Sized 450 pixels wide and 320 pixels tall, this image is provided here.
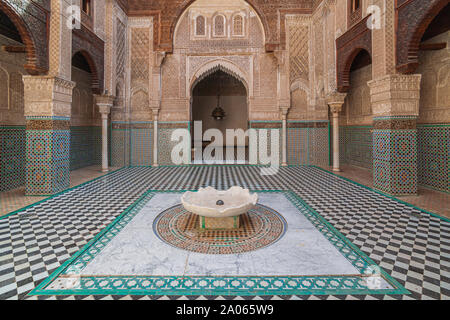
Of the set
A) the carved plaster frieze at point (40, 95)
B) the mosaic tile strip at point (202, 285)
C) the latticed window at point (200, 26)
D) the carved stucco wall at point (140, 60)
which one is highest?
the latticed window at point (200, 26)

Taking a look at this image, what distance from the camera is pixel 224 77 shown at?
12.7 metres

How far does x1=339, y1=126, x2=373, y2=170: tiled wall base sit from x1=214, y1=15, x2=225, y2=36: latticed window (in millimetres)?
4541

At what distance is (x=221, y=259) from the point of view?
1.94 metres

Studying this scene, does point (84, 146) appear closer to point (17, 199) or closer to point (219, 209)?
point (17, 199)

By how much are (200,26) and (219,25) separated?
0.57 metres

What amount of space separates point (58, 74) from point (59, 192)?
1.86 meters

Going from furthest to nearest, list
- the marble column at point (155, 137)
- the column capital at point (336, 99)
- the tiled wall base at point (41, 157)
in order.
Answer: the marble column at point (155, 137) < the column capital at point (336, 99) < the tiled wall base at point (41, 157)

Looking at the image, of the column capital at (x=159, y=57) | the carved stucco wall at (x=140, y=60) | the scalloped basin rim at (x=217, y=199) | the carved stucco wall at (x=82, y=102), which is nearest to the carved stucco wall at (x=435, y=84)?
the scalloped basin rim at (x=217, y=199)

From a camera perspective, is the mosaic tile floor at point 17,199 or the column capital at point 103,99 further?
the column capital at point 103,99

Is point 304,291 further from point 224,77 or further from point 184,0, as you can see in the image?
point 224,77

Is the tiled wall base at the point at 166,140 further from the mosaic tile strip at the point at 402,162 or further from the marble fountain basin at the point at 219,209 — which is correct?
the mosaic tile strip at the point at 402,162

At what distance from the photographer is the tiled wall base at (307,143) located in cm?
710

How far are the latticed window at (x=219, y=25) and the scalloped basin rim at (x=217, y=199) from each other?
6.01m
